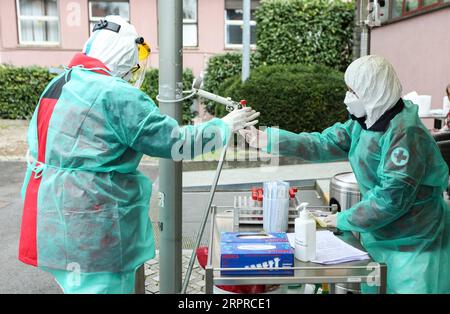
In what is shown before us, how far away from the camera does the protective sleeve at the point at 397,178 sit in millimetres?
1970

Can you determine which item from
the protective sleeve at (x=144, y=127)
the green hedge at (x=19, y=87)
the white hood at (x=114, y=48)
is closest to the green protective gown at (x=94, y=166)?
the protective sleeve at (x=144, y=127)

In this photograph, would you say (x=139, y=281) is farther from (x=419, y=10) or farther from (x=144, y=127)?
(x=419, y=10)

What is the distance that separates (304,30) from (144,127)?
10640 millimetres

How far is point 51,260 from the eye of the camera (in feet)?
7.02

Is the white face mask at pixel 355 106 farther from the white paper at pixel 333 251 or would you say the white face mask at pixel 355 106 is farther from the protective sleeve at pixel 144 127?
the protective sleeve at pixel 144 127

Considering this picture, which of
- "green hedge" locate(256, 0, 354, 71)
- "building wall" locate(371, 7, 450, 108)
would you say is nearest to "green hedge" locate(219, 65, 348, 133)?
"building wall" locate(371, 7, 450, 108)

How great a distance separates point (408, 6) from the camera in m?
9.30

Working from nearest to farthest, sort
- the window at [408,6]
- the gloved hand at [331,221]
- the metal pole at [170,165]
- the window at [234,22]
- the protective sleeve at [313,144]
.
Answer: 1. the gloved hand at [331,221]
2. the protective sleeve at [313,144]
3. the metal pole at [170,165]
4. the window at [408,6]
5. the window at [234,22]

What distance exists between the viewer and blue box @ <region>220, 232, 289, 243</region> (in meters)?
2.08

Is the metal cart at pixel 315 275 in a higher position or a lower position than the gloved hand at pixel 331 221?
lower

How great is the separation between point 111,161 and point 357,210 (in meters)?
1.05
